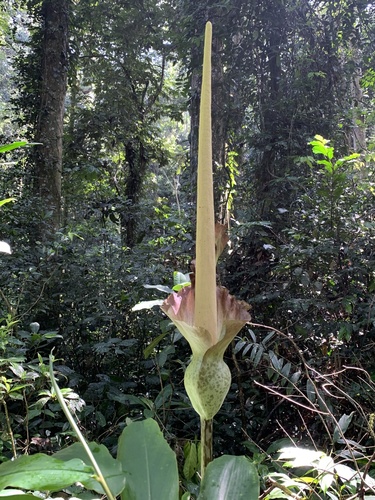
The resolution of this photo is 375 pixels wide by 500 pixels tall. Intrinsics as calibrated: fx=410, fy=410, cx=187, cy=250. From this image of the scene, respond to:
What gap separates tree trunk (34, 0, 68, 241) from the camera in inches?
138

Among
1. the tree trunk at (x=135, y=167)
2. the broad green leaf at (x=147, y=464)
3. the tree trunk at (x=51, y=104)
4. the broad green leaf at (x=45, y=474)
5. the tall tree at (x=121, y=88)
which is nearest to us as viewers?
the broad green leaf at (x=45, y=474)

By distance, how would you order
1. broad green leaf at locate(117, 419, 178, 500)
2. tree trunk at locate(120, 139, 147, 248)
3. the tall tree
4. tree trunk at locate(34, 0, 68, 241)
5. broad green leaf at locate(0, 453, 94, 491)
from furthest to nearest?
tree trunk at locate(120, 139, 147, 248)
the tall tree
tree trunk at locate(34, 0, 68, 241)
broad green leaf at locate(117, 419, 178, 500)
broad green leaf at locate(0, 453, 94, 491)

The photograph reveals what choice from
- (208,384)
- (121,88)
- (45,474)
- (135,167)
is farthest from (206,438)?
(121,88)

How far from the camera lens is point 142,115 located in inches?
214

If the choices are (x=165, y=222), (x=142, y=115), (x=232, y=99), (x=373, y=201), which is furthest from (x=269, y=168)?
(x=142, y=115)

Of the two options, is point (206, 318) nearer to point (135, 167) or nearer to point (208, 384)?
point (208, 384)

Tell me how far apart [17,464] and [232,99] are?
3.37 meters

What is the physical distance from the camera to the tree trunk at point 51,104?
3.51 m

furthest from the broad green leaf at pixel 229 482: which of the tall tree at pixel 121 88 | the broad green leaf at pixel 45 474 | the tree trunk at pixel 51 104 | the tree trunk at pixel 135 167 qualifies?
the tree trunk at pixel 135 167

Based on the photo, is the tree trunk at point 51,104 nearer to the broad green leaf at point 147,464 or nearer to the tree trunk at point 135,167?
the tree trunk at point 135,167

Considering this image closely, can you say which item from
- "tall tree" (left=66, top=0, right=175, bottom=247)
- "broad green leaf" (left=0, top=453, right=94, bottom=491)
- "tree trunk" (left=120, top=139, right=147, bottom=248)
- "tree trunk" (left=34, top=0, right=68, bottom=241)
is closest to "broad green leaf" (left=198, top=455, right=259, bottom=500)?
"broad green leaf" (left=0, top=453, right=94, bottom=491)

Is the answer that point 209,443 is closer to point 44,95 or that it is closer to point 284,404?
point 284,404

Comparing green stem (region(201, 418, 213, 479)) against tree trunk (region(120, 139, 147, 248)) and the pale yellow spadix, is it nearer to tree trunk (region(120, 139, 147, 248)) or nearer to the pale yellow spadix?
the pale yellow spadix

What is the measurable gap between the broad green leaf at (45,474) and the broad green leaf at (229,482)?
6.2 inches
